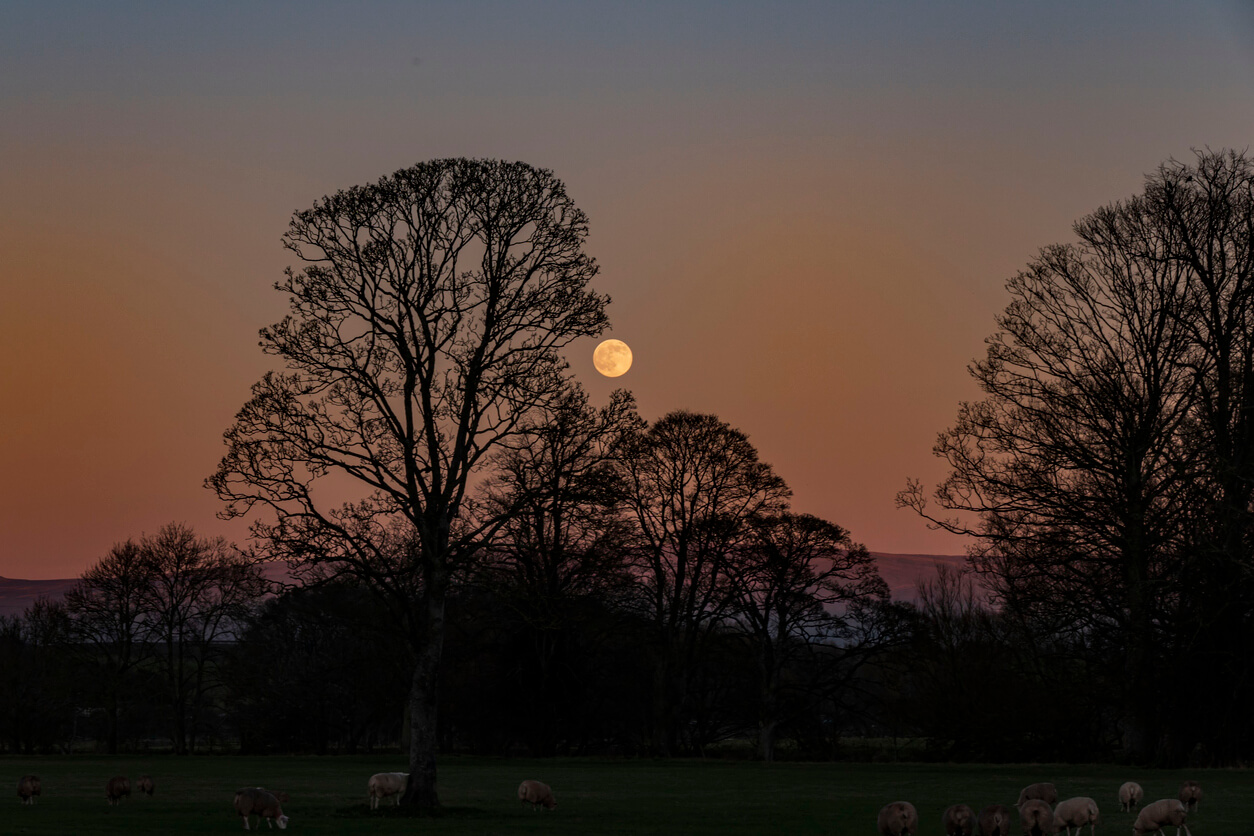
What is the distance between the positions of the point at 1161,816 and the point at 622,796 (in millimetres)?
15581

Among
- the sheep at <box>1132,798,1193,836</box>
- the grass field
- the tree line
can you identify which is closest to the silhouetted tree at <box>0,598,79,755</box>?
the tree line

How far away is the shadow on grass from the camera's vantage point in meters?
25.7

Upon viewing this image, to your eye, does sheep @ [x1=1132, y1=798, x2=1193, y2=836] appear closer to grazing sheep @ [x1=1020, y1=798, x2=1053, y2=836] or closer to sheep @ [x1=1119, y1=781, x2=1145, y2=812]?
grazing sheep @ [x1=1020, y1=798, x2=1053, y2=836]

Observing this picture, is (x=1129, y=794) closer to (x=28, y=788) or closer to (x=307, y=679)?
(x=28, y=788)

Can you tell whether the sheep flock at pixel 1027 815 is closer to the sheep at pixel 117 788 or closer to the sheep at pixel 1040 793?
the sheep at pixel 1040 793

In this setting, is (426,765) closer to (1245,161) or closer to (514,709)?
(1245,161)

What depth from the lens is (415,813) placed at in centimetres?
2581

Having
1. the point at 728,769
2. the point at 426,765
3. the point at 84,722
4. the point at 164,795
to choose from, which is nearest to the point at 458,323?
the point at 426,765

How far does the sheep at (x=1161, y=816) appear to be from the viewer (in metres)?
20.9

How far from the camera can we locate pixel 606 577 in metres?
53.2

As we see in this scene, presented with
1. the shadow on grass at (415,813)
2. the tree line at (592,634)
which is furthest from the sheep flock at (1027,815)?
the tree line at (592,634)

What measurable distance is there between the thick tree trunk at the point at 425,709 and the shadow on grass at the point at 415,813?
311mm

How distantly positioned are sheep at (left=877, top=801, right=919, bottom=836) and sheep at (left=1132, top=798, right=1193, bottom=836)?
162 inches

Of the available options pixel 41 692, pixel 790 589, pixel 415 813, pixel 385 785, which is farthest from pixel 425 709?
pixel 41 692
